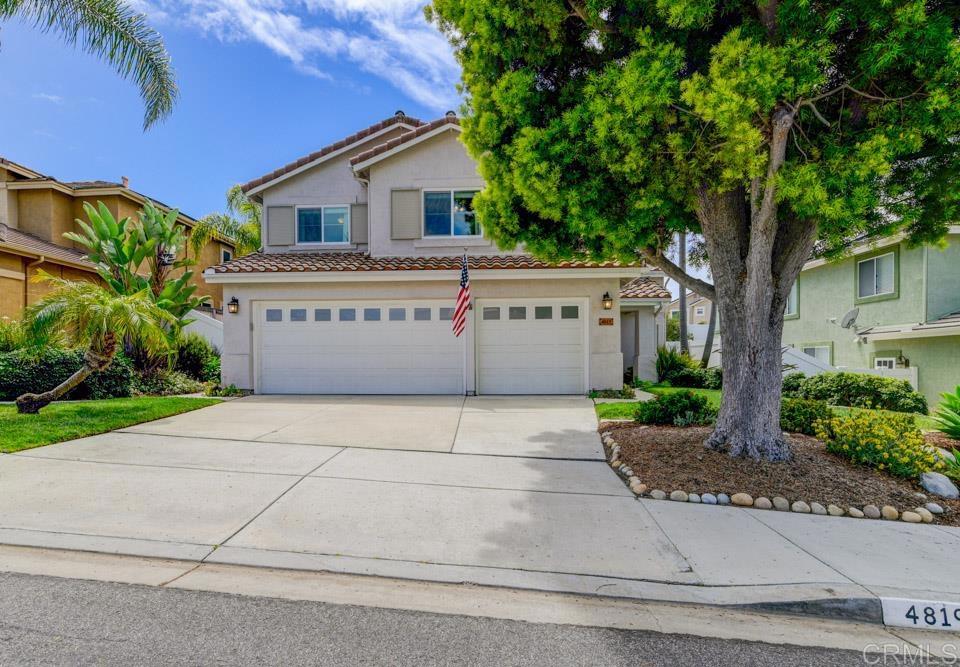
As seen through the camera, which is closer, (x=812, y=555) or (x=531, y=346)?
(x=812, y=555)

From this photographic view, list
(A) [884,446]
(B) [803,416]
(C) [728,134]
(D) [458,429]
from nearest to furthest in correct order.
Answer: (C) [728,134] < (A) [884,446] < (B) [803,416] < (D) [458,429]

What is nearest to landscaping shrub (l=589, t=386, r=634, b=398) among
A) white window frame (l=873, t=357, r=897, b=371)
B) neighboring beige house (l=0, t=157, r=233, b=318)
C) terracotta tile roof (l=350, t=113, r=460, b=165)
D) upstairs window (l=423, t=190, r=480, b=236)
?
upstairs window (l=423, t=190, r=480, b=236)

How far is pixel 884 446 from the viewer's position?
5.50 meters

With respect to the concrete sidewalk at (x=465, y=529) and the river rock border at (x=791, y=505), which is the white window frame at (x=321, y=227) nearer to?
the concrete sidewalk at (x=465, y=529)

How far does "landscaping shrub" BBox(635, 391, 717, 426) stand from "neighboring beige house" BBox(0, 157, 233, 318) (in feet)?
46.2

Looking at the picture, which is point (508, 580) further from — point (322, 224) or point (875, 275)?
point (875, 275)

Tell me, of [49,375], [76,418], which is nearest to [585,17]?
[76,418]

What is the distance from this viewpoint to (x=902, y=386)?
34.0ft

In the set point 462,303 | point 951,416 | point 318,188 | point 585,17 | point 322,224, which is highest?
point 318,188

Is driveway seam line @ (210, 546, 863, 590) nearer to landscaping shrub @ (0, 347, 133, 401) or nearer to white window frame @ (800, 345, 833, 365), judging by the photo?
landscaping shrub @ (0, 347, 133, 401)

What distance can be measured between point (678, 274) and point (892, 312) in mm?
11681

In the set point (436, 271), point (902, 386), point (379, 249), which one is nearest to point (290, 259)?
point (379, 249)

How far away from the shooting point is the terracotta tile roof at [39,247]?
1444cm

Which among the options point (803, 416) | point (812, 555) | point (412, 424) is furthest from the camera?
point (412, 424)
